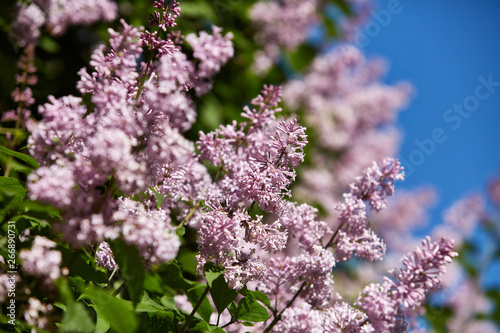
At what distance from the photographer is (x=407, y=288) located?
6.70ft

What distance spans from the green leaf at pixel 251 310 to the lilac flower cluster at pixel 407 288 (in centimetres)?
45

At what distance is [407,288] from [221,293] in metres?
0.85

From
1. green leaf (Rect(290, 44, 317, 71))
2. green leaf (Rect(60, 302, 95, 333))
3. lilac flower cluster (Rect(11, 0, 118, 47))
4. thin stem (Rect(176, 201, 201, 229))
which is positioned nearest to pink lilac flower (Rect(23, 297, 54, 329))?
green leaf (Rect(60, 302, 95, 333))

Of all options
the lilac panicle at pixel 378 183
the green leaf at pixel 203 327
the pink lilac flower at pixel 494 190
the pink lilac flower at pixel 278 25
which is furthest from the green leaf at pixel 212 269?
the pink lilac flower at pixel 494 190

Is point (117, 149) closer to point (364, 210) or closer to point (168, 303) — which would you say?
point (168, 303)

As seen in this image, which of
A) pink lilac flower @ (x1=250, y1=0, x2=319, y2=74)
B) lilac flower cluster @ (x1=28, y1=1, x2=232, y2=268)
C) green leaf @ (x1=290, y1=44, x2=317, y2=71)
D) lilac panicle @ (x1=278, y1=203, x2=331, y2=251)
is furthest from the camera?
green leaf @ (x1=290, y1=44, x2=317, y2=71)

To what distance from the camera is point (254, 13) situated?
21.0 feet

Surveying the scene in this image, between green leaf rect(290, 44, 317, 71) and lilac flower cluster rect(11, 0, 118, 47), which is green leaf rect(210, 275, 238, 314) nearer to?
lilac flower cluster rect(11, 0, 118, 47)

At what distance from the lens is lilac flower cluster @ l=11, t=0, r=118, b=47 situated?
335 centimetres

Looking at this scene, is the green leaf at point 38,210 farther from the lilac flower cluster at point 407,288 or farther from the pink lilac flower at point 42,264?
the lilac flower cluster at point 407,288

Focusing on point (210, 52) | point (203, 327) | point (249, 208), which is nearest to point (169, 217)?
point (249, 208)

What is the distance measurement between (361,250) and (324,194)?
21.1 ft

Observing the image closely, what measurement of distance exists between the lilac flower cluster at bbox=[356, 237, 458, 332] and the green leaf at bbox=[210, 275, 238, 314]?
59cm

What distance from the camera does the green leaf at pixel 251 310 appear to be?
1993mm
